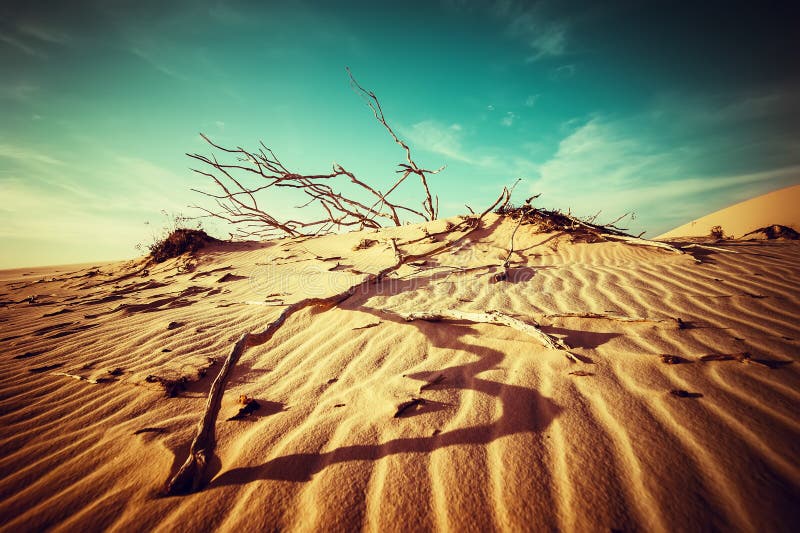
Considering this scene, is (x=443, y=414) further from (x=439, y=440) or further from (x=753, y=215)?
(x=753, y=215)

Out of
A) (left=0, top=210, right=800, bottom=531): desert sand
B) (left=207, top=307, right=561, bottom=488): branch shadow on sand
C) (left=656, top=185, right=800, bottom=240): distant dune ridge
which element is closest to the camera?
(left=0, top=210, right=800, bottom=531): desert sand

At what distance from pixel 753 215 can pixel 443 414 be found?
52.5 feet

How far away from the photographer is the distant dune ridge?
9.32m

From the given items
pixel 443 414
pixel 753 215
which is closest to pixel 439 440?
pixel 443 414

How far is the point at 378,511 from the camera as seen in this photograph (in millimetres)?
1036

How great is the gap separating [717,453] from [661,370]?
55cm

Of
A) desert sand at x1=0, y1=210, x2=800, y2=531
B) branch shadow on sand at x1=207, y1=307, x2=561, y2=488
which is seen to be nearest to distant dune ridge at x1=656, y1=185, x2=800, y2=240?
desert sand at x1=0, y1=210, x2=800, y2=531

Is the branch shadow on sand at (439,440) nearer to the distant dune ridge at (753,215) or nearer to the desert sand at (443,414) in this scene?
the desert sand at (443,414)

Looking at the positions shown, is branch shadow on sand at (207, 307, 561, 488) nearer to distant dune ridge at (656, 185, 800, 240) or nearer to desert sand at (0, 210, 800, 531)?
desert sand at (0, 210, 800, 531)

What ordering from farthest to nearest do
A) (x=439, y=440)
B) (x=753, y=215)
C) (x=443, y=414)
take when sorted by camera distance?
(x=753, y=215), (x=443, y=414), (x=439, y=440)

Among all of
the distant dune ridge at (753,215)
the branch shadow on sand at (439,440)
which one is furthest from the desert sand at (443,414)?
the distant dune ridge at (753,215)

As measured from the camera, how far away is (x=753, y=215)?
34.1 ft

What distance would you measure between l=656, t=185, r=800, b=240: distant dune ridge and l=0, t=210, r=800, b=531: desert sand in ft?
31.4

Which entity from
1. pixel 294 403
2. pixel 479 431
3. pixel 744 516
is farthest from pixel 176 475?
pixel 744 516
